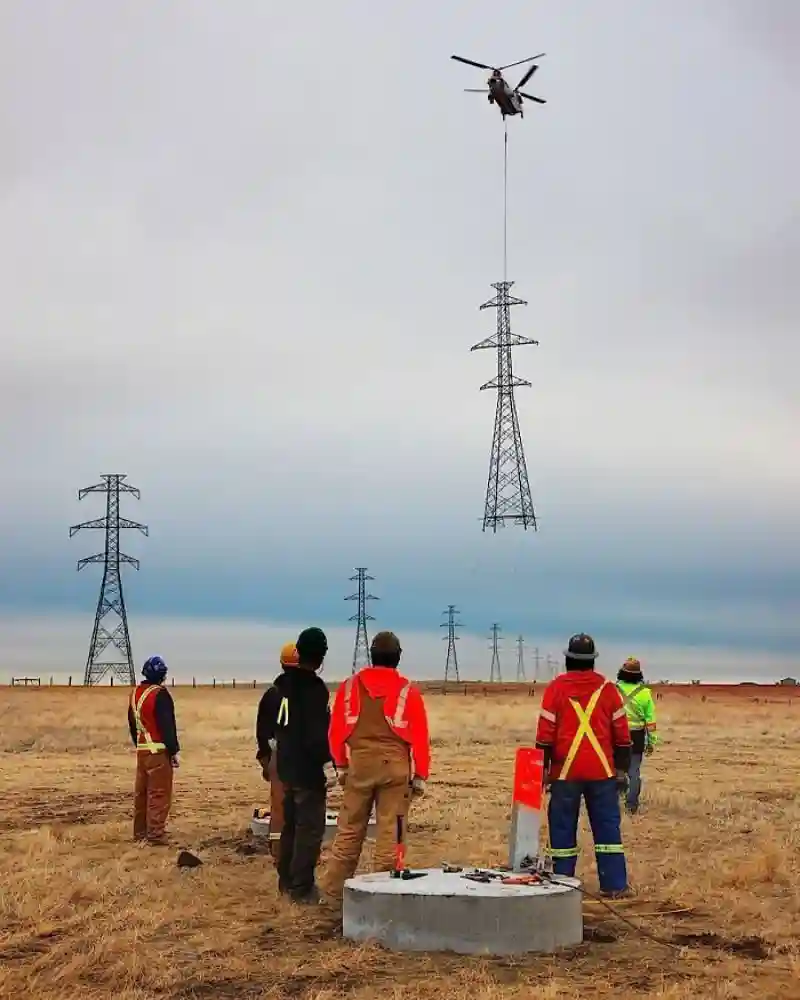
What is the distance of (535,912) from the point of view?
9469 millimetres

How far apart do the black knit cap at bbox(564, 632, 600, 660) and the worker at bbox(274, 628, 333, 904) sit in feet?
7.01

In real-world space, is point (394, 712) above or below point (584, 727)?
above

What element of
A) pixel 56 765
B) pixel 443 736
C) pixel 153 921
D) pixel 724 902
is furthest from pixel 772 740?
pixel 153 921

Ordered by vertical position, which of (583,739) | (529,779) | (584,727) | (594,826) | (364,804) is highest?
(584,727)

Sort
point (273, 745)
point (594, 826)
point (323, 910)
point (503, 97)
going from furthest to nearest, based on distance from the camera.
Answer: point (503, 97)
point (273, 745)
point (594, 826)
point (323, 910)

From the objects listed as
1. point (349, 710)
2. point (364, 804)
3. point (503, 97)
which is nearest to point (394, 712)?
point (349, 710)

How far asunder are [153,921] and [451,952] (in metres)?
2.66

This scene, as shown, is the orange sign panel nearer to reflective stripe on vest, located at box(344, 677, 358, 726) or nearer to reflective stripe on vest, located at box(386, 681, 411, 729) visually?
reflective stripe on vest, located at box(386, 681, 411, 729)

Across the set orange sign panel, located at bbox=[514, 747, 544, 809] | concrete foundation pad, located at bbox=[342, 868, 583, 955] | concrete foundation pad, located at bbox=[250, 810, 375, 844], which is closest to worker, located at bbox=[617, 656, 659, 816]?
concrete foundation pad, located at bbox=[250, 810, 375, 844]

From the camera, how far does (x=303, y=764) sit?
11.6 metres

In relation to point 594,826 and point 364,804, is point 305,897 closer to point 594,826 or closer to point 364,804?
point 364,804

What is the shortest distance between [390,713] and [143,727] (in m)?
5.56

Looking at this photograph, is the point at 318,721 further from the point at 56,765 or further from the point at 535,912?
the point at 56,765

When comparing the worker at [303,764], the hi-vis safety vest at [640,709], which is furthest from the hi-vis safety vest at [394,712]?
the hi-vis safety vest at [640,709]
